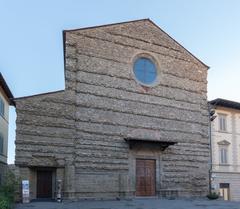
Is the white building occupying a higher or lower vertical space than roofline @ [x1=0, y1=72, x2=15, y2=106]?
lower

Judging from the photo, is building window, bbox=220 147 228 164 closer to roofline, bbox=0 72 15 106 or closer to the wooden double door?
the wooden double door

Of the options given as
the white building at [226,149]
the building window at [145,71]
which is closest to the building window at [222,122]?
the white building at [226,149]

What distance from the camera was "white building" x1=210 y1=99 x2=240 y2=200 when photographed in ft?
114

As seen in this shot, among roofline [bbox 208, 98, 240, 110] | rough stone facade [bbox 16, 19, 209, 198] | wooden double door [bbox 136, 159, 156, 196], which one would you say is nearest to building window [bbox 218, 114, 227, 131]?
roofline [bbox 208, 98, 240, 110]

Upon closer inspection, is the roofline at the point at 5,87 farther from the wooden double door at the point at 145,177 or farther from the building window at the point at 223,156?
the building window at the point at 223,156

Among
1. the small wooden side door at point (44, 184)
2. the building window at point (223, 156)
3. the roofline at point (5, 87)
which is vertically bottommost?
the small wooden side door at point (44, 184)

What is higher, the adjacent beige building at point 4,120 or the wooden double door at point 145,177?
the adjacent beige building at point 4,120

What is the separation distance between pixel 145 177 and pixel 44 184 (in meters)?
6.75

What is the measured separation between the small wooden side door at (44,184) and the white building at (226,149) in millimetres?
15176

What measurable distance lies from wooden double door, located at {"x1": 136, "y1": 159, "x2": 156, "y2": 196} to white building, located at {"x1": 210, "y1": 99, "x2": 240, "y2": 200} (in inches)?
333

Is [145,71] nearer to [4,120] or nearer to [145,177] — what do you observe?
[145,177]

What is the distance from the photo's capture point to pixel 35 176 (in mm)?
24094

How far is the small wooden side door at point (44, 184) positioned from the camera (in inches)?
950

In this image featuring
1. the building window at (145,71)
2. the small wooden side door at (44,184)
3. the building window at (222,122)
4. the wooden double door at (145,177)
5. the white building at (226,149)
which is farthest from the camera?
the building window at (222,122)
